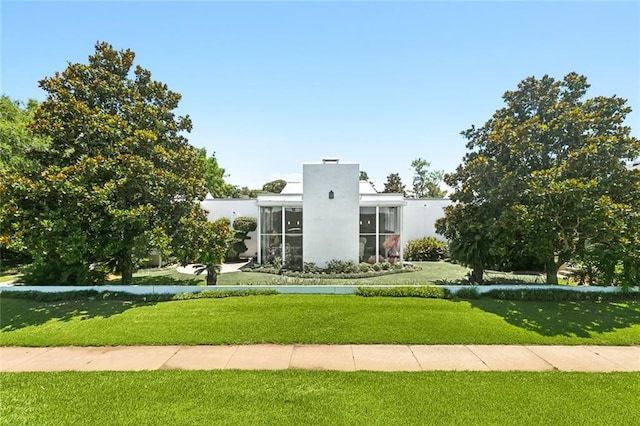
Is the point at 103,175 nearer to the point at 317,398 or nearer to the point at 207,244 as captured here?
the point at 207,244

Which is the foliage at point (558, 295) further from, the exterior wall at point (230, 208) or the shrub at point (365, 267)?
the exterior wall at point (230, 208)

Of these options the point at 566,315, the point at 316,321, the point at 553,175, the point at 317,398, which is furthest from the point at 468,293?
the point at 317,398

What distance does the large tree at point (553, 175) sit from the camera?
975 centimetres

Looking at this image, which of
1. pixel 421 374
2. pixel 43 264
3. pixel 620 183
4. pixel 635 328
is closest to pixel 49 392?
pixel 421 374

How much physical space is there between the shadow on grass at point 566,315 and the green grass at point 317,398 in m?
2.39

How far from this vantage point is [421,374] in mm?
5383

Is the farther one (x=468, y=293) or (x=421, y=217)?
(x=421, y=217)

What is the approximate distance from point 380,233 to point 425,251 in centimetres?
472

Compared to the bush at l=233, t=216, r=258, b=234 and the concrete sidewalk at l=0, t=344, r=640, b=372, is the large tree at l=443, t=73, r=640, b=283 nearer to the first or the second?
the concrete sidewalk at l=0, t=344, r=640, b=372

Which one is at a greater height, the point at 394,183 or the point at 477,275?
the point at 394,183

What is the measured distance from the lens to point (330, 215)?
18.1 meters

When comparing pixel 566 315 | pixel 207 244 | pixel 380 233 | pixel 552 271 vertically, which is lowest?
pixel 566 315

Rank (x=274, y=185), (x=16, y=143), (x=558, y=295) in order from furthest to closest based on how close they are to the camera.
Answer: (x=274, y=185) < (x=16, y=143) < (x=558, y=295)

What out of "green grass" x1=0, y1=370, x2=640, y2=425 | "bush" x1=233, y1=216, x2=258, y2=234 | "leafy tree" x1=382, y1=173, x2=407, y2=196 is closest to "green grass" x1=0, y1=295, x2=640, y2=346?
"green grass" x1=0, y1=370, x2=640, y2=425
